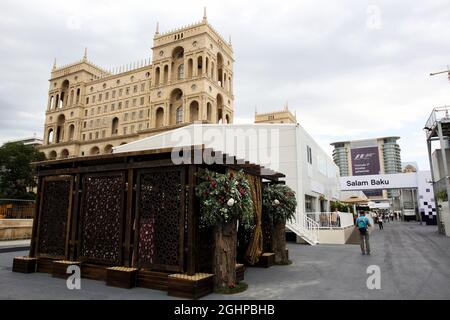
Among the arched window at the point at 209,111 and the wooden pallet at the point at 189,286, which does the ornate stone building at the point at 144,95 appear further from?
the wooden pallet at the point at 189,286

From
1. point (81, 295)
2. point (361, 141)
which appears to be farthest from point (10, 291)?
point (361, 141)

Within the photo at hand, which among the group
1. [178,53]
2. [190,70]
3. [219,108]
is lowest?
[219,108]

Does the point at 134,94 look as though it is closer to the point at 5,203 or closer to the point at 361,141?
the point at 5,203

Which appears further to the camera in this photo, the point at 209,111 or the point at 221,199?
the point at 209,111

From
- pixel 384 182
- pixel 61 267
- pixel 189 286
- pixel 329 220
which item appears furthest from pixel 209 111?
pixel 189 286

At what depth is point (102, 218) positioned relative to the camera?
7.17m

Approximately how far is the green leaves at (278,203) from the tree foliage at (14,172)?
3483 cm

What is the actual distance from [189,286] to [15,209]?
16213mm

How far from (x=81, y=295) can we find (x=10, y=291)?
59.8 inches

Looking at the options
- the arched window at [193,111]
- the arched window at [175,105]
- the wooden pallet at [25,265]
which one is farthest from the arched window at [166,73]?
the wooden pallet at [25,265]

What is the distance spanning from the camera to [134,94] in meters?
50.6

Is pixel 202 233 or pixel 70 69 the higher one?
pixel 70 69

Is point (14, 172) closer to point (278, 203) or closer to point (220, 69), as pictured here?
point (220, 69)

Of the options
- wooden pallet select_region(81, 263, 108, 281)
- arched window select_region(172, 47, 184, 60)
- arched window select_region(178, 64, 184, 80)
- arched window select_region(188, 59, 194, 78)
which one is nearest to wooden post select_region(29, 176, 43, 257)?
wooden pallet select_region(81, 263, 108, 281)
